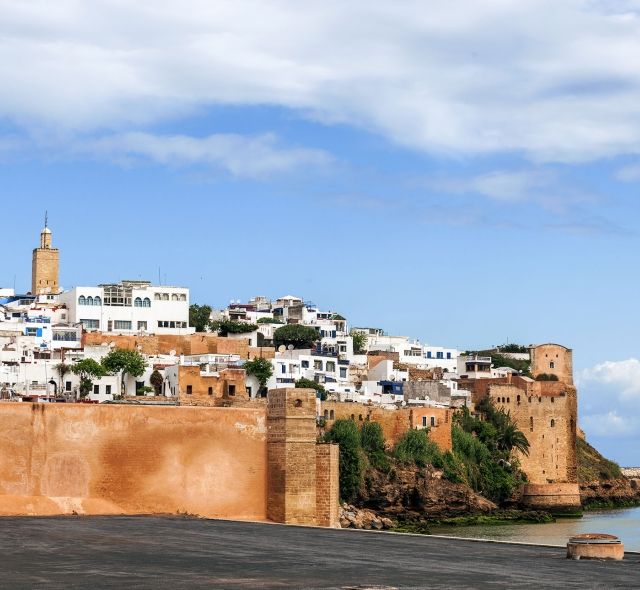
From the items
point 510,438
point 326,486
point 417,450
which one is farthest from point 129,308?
point 326,486

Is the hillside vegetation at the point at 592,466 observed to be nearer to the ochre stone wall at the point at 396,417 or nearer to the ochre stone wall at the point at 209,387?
the ochre stone wall at the point at 396,417

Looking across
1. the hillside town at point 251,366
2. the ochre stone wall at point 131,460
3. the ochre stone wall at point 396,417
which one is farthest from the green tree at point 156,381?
the ochre stone wall at point 131,460

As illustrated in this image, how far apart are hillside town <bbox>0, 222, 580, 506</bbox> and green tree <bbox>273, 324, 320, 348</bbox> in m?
0.08

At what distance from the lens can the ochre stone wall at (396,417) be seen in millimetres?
59688

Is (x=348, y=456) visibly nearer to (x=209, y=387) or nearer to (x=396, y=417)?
(x=396, y=417)

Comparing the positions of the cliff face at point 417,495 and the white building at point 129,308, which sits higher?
the white building at point 129,308

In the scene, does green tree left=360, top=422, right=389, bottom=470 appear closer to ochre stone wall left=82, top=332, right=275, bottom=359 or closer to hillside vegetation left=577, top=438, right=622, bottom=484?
ochre stone wall left=82, top=332, right=275, bottom=359

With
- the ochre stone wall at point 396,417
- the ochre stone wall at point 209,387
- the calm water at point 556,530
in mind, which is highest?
the ochre stone wall at point 209,387

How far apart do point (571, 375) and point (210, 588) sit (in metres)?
70.7

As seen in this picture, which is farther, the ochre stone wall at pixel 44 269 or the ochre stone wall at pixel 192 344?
the ochre stone wall at pixel 44 269

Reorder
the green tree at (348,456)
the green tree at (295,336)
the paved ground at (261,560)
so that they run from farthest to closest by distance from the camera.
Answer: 1. the green tree at (295,336)
2. the green tree at (348,456)
3. the paved ground at (261,560)

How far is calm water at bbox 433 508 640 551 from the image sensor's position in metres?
47.7

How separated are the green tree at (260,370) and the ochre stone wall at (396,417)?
5.56 meters

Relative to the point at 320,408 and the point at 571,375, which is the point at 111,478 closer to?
the point at 320,408
